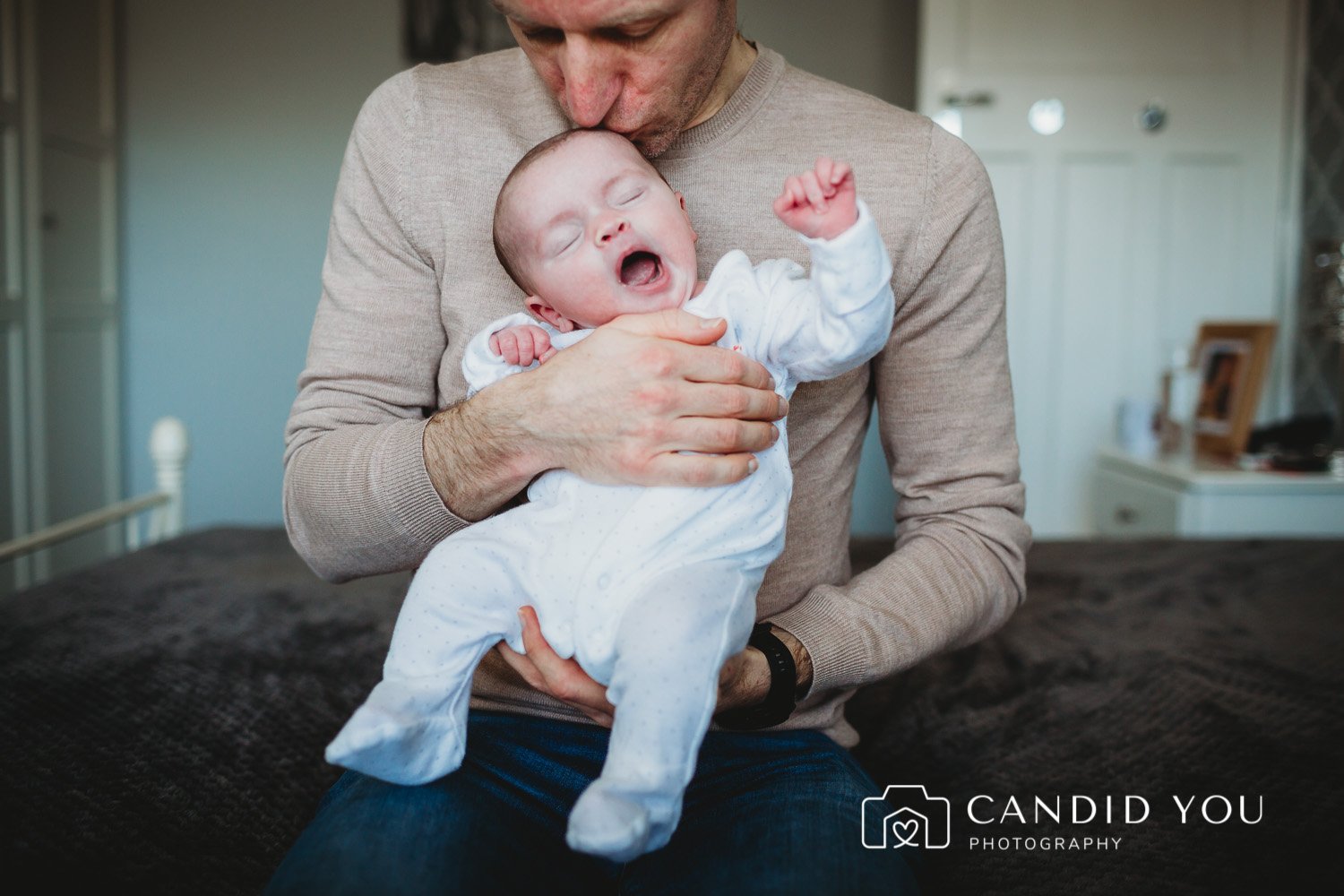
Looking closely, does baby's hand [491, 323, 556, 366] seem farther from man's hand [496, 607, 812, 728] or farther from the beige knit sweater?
man's hand [496, 607, 812, 728]

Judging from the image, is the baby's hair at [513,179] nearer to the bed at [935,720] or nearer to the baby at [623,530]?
the baby at [623,530]

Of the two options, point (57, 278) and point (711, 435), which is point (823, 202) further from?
point (57, 278)

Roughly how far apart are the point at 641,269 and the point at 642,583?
0.30m

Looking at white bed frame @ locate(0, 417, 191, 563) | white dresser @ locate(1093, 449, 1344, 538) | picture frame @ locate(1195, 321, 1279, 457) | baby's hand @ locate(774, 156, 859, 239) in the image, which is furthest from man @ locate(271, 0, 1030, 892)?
picture frame @ locate(1195, 321, 1279, 457)

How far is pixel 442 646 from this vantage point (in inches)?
33.6

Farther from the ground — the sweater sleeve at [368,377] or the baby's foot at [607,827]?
the sweater sleeve at [368,377]

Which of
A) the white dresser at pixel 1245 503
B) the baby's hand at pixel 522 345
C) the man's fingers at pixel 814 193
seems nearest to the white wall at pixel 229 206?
the white dresser at pixel 1245 503

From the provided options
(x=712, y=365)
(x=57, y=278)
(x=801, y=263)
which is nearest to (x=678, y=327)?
(x=712, y=365)

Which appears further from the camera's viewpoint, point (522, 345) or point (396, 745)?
point (522, 345)

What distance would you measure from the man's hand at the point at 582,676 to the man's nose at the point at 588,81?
17.7 inches

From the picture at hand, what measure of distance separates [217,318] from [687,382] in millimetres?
3212

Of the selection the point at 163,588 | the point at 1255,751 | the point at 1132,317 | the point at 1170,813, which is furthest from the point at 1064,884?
the point at 1132,317

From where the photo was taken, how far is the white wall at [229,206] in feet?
11.5

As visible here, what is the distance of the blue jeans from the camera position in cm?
79
